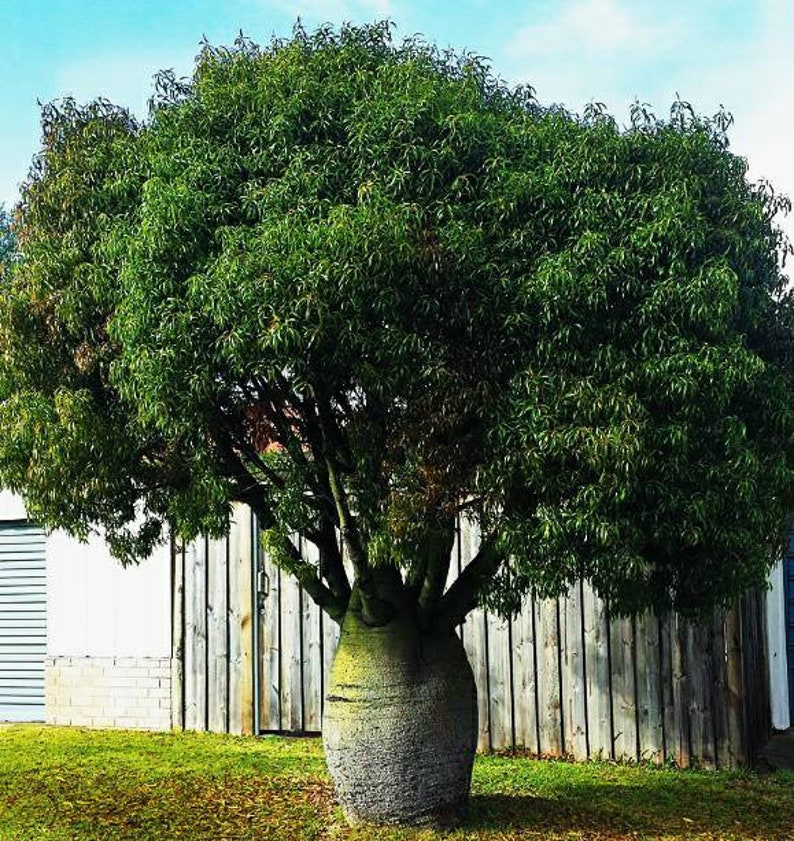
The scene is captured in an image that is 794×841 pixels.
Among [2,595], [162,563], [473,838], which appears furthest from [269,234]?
[2,595]

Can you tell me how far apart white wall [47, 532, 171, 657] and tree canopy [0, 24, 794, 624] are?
480 cm

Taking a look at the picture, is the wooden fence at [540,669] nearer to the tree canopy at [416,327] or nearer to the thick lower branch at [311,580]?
the tree canopy at [416,327]

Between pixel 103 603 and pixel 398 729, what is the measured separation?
6151 mm

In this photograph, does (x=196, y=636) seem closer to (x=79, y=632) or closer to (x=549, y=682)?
(x=79, y=632)

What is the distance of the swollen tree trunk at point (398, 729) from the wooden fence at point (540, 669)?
2674 mm

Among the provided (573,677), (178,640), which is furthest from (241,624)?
(573,677)

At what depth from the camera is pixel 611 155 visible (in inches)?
280

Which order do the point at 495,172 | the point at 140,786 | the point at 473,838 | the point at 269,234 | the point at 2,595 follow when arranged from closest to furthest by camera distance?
1. the point at 269,234
2. the point at 495,172
3. the point at 473,838
4. the point at 140,786
5. the point at 2,595

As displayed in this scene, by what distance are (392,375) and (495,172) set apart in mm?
1362

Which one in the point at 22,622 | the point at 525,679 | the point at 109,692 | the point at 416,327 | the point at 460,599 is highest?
the point at 416,327

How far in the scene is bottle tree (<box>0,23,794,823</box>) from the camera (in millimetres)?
6594

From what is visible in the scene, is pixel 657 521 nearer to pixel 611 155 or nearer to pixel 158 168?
pixel 611 155

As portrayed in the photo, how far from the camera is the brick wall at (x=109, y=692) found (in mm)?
12367

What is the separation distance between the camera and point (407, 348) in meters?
6.54
